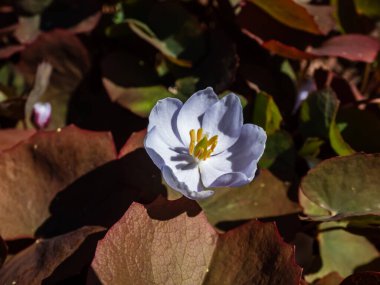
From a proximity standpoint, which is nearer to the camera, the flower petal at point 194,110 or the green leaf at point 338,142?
the flower petal at point 194,110

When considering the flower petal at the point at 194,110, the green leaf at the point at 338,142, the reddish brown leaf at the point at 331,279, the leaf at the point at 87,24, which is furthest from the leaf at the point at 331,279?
the leaf at the point at 87,24

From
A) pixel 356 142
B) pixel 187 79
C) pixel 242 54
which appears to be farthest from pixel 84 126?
pixel 356 142

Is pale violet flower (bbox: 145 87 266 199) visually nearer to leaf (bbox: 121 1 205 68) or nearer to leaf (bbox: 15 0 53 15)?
leaf (bbox: 121 1 205 68)

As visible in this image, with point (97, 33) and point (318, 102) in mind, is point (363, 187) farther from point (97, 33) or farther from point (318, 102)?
point (97, 33)

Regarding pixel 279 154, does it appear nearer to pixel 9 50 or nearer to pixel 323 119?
pixel 323 119

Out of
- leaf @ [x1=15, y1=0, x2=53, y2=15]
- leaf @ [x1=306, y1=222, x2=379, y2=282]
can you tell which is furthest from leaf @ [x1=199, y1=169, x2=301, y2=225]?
leaf @ [x1=15, y1=0, x2=53, y2=15]

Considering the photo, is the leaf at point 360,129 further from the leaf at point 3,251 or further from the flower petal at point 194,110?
the leaf at point 3,251
